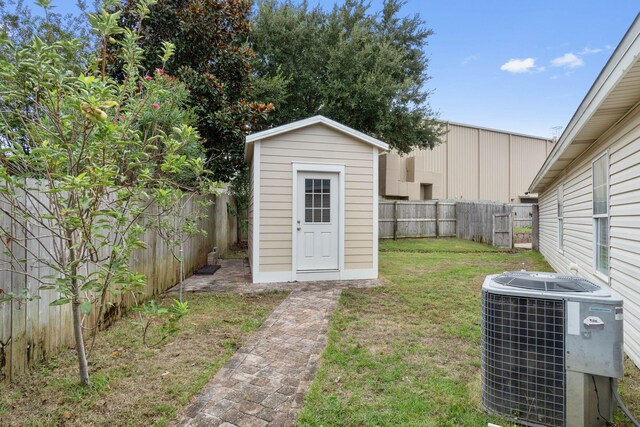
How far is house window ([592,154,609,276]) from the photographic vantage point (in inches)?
163

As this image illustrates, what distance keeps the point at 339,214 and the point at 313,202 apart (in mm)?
525

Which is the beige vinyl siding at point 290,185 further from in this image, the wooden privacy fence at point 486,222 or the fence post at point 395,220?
the fence post at point 395,220

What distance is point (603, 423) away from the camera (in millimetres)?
2055

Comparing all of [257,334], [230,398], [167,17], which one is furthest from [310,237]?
[167,17]

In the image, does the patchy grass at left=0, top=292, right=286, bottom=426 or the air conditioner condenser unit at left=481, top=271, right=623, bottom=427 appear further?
the patchy grass at left=0, top=292, right=286, bottom=426

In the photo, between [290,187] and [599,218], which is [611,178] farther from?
[290,187]

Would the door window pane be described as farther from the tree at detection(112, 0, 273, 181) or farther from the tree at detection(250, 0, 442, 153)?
the tree at detection(250, 0, 442, 153)

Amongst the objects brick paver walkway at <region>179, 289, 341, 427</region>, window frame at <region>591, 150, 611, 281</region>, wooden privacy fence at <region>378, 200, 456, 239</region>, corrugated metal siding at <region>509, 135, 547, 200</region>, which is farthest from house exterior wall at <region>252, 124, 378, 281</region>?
corrugated metal siding at <region>509, 135, 547, 200</region>

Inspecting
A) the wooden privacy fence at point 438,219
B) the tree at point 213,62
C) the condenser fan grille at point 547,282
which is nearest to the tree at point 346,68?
the tree at point 213,62

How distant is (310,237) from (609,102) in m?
4.51

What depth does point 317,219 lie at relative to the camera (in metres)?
6.42

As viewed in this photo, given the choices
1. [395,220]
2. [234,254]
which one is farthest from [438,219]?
[234,254]

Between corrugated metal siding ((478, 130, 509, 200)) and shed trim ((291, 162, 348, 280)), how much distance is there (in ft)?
57.8

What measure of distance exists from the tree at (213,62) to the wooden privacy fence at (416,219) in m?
7.49
